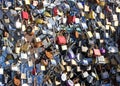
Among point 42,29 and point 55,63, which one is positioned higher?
point 42,29

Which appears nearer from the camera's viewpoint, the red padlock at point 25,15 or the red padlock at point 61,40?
the red padlock at point 25,15

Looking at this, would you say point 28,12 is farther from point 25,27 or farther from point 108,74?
point 108,74

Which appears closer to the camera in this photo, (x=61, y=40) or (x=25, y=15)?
(x=25, y=15)

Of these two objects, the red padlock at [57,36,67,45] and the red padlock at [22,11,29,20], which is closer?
the red padlock at [22,11,29,20]

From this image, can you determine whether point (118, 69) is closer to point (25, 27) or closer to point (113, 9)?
point (113, 9)

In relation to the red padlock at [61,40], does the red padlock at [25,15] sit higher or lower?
higher

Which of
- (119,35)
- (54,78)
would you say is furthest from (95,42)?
(54,78)

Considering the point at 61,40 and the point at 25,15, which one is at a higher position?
the point at 25,15

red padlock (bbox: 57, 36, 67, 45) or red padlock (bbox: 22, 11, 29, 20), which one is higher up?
red padlock (bbox: 22, 11, 29, 20)

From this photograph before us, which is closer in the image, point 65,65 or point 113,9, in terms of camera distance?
point 65,65

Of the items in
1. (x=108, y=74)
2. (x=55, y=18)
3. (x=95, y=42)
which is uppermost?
(x=55, y=18)
